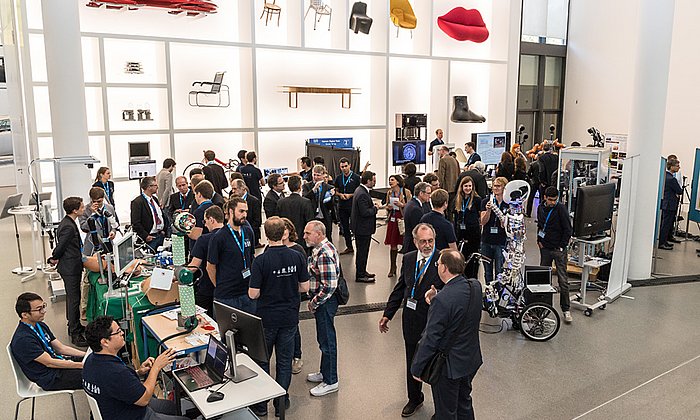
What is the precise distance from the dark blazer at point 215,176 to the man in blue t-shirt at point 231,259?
4.73m

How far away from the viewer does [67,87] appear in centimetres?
728

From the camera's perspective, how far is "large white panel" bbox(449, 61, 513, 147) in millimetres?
14508

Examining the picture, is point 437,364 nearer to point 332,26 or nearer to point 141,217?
point 141,217

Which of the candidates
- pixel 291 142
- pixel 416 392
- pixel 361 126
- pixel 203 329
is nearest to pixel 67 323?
pixel 203 329

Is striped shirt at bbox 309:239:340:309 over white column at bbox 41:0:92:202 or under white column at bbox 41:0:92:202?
under

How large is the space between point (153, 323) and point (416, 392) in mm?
2024

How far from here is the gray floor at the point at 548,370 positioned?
436 cm

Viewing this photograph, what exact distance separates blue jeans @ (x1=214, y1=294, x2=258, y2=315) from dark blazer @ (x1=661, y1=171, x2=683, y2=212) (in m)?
7.49

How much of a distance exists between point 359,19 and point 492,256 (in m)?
7.23

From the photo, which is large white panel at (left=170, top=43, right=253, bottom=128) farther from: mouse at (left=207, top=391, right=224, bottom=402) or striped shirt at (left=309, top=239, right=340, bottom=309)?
mouse at (left=207, top=391, right=224, bottom=402)

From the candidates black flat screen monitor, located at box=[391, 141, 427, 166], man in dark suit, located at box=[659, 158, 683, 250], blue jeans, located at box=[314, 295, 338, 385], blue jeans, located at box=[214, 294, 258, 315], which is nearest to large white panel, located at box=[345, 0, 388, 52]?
black flat screen monitor, located at box=[391, 141, 427, 166]

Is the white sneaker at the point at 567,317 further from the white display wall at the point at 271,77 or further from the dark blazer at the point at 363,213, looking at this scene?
the white display wall at the point at 271,77

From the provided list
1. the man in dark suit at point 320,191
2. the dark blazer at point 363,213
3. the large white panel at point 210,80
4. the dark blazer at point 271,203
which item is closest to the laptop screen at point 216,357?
the dark blazer at point 271,203

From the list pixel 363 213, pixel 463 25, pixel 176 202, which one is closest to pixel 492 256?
pixel 363 213
